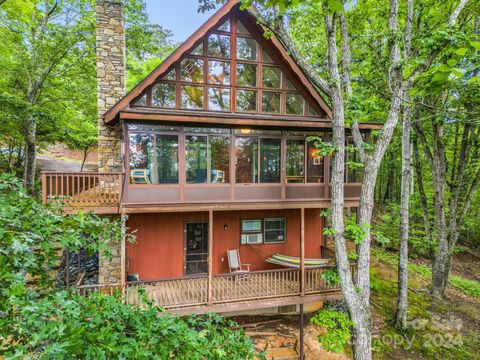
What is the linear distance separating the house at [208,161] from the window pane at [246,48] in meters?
0.03

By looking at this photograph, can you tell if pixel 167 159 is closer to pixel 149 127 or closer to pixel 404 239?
pixel 149 127

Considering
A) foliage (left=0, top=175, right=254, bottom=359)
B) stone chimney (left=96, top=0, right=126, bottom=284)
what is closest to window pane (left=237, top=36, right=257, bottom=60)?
stone chimney (left=96, top=0, right=126, bottom=284)

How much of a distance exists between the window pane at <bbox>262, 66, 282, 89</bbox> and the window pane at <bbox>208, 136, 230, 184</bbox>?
2.58m

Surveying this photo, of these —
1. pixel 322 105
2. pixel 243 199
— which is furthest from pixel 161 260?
pixel 322 105

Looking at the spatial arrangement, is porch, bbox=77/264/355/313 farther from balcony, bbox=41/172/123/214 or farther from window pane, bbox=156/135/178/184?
window pane, bbox=156/135/178/184

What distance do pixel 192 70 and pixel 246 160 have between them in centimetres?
338

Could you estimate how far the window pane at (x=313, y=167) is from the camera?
934cm

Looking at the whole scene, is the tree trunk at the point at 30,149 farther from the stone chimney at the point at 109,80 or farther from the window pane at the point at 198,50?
the window pane at the point at 198,50

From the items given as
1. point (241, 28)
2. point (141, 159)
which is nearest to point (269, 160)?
point (141, 159)

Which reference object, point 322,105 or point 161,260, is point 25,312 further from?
point 322,105

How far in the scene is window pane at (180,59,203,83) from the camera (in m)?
8.30

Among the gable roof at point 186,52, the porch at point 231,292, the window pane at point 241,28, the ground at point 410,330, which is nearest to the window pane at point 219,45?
the gable roof at point 186,52

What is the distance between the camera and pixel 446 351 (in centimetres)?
852

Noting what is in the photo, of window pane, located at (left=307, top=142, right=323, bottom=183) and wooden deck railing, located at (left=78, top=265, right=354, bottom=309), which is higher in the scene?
window pane, located at (left=307, top=142, right=323, bottom=183)
